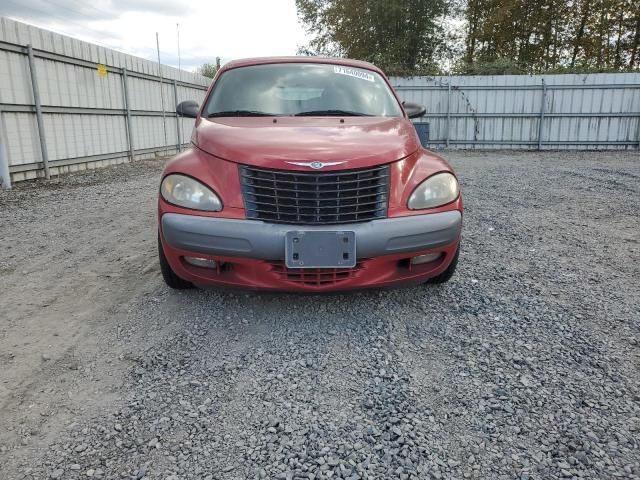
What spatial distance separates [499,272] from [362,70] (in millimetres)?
2016

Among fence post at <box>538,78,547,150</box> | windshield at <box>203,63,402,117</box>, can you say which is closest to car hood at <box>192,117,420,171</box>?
windshield at <box>203,63,402,117</box>

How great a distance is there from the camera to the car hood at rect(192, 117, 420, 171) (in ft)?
8.53

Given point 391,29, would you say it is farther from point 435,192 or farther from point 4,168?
point 435,192

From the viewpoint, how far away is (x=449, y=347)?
2.47 metres

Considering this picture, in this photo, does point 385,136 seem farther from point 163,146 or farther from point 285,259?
point 163,146

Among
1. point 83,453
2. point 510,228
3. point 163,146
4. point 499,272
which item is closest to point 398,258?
point 499,272

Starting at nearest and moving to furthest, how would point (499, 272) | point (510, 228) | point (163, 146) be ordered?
point (499, 272)
point (510, 228)
point (163, 146)

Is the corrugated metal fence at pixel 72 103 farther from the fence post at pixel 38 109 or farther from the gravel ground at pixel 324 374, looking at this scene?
the gravel ground at pixel 324 374

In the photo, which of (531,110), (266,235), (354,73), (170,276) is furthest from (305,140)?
(531,110)

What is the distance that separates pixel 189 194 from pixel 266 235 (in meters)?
0.54

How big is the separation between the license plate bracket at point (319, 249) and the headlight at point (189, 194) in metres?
0.46

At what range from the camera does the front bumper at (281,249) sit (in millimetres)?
2508

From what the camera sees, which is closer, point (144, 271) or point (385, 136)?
point (385, 136)

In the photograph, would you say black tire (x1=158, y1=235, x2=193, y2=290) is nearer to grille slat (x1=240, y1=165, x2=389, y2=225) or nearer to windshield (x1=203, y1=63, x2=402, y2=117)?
grille slat (x1=240, y1=165, x2=389, y2=225)
